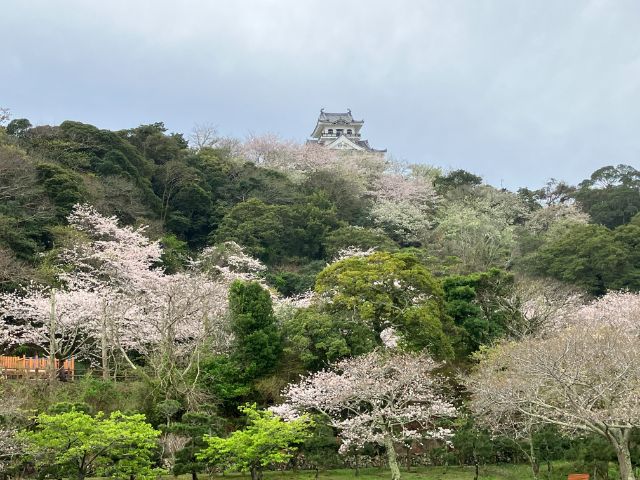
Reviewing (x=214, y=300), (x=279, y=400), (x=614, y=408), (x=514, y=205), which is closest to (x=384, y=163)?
(x=514, y=205)

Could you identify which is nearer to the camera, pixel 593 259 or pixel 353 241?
pixel 593 259

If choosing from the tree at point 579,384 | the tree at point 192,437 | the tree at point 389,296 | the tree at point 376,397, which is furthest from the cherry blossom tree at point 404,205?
the tree at point 192,437

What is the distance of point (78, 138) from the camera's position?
117 feet

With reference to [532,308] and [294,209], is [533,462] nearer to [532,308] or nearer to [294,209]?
[532,308]

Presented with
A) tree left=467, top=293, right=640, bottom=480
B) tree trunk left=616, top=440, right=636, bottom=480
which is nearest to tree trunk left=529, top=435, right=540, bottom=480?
tree left=467, top=293, right=640, bottom=480

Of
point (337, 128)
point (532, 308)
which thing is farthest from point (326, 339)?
point (337, 128)

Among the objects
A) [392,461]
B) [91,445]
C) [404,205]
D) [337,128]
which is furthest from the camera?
[337,128]

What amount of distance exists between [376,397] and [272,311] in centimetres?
613

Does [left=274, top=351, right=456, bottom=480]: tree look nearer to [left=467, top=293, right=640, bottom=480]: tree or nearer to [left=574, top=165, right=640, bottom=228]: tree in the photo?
[left=467, top=293, right=640, bottom=480]: tree

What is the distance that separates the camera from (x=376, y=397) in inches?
658

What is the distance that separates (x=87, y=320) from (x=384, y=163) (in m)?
36.0

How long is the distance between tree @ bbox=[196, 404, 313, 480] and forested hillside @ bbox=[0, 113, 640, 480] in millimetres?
67

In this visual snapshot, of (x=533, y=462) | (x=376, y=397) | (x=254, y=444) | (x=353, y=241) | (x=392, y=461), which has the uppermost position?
(x=353, y=241)

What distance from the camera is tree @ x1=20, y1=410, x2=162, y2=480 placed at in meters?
13.9
